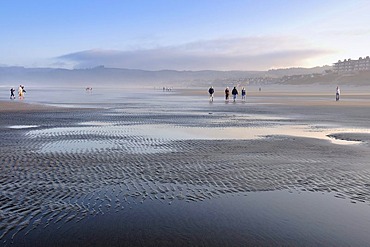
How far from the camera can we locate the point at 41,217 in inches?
253

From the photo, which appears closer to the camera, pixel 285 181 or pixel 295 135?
pixel 285 181

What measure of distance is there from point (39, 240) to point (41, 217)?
98 cm

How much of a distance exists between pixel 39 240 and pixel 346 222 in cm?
470

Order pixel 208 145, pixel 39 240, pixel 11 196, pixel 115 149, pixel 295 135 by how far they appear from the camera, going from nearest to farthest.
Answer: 1. pixel 39 240
2. pixel 11 196
3. pixel 115 149
4. pixel 208 145
5. pixel 295 135

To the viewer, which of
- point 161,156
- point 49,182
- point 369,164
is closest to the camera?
point 49,182

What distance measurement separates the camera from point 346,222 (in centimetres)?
636

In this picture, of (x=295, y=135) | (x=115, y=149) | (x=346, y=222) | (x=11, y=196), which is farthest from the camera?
(x=295, y=135)

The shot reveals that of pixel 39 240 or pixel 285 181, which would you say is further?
pixel 285 181

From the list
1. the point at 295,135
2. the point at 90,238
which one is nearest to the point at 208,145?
the point at 295,135

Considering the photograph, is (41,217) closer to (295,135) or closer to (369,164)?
(369,164)

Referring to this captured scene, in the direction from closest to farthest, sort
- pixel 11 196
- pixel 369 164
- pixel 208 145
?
1. pixel 11 196
2. pixel 369 164
3. pixel 208 145

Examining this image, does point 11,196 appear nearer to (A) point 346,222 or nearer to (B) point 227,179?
(B) point 227,179

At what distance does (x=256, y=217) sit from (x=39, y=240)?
134 inches

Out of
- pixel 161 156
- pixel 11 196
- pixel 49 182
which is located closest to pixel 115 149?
pixel 161 156
